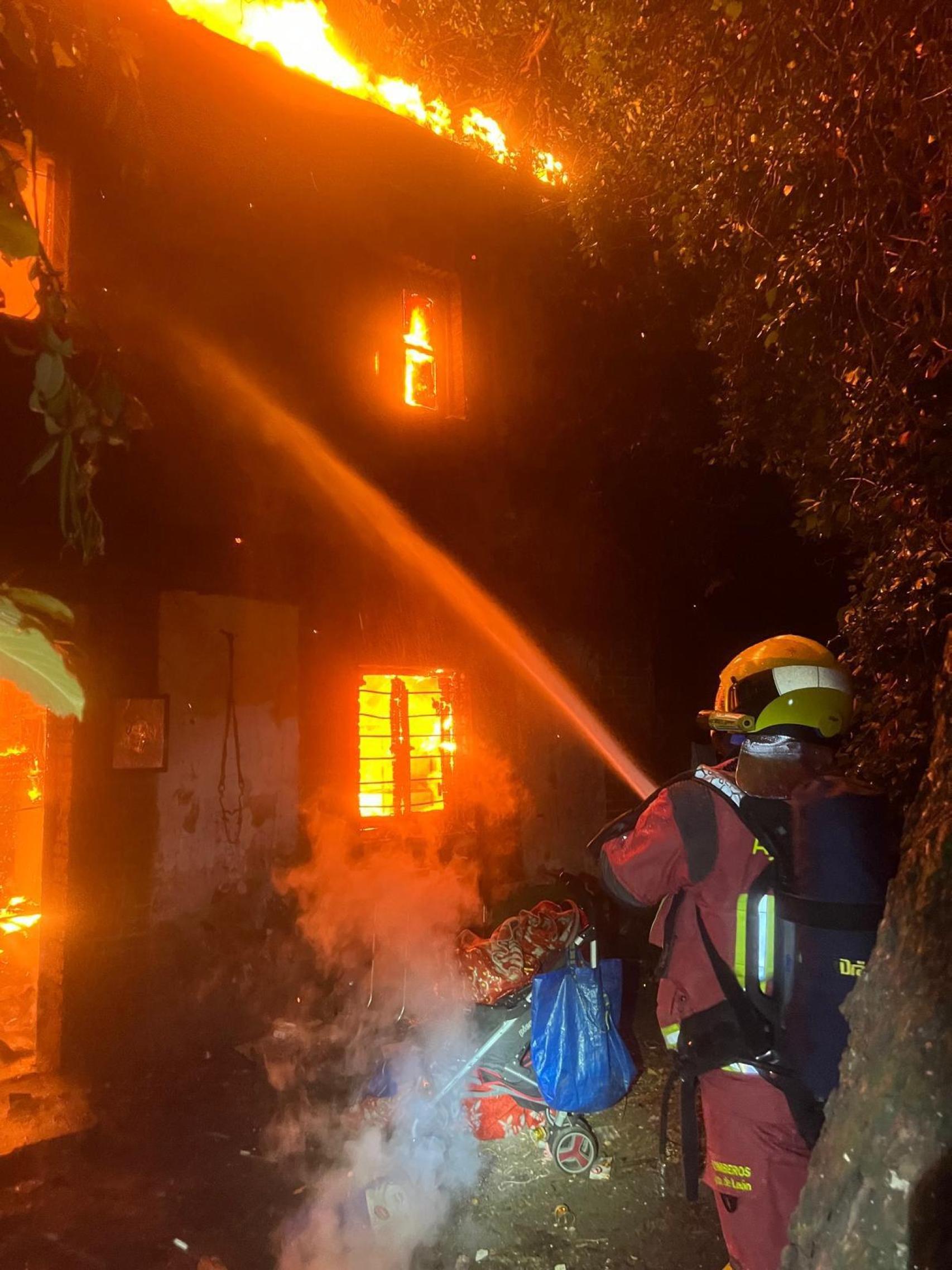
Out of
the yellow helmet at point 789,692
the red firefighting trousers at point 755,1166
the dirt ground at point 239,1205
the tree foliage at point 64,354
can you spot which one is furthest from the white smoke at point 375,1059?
the tree foliage at point 64,354

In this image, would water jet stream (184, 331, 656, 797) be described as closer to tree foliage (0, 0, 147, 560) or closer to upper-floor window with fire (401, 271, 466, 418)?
upper-floor window with fire (401, 271, 466, 418)

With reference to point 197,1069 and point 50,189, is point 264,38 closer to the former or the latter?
point 50,189

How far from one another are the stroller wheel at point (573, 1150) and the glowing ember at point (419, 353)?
706 centimetres

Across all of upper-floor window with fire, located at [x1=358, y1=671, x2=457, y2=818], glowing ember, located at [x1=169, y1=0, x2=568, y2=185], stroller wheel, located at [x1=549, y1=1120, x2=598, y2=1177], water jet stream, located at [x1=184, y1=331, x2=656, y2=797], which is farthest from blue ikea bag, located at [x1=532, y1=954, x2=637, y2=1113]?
glowing ember, located at [x1=169, y1=0, x2=568, y2=185]

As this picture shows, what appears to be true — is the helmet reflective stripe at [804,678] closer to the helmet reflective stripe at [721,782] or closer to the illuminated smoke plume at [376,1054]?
the helmet reflective stripe at [721,782]

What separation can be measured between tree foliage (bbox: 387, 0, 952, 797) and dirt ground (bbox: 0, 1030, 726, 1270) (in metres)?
3.01

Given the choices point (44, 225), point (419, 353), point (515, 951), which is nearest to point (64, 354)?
point (515, 951)

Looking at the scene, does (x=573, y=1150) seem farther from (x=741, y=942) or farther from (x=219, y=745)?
(x=219, y=745)

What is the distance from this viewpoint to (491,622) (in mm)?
8727

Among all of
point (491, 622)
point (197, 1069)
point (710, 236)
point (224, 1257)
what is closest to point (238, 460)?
point (491, 622)

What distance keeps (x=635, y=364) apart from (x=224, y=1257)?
33.3ft

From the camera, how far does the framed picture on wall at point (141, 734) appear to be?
5.89 metres

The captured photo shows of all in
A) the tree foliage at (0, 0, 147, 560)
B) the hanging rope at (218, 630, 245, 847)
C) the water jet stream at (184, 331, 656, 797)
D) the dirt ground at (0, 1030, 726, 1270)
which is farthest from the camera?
the water jet stream at (184, 331, 656, 797)

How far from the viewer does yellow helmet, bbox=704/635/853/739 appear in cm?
262
